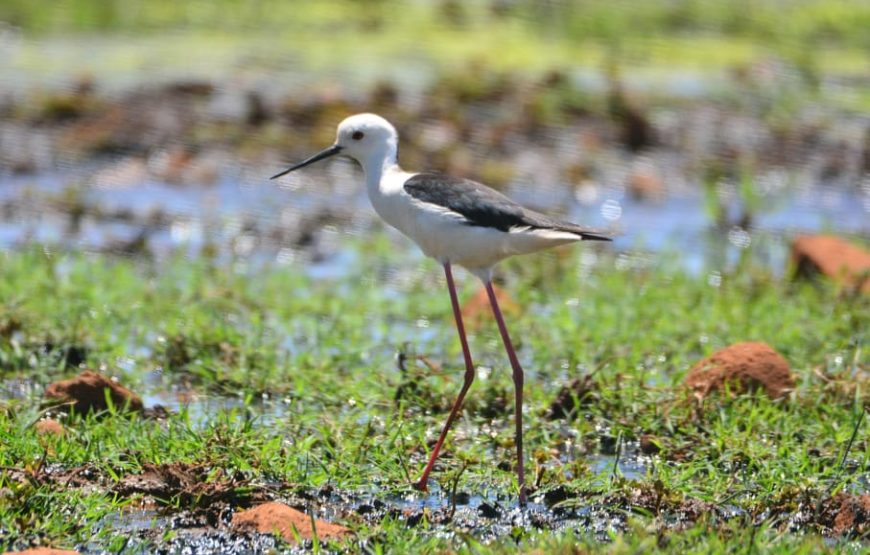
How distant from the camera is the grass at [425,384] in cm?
424

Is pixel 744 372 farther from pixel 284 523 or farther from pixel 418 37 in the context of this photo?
pixel 418 37

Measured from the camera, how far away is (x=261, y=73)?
1135 centimetres

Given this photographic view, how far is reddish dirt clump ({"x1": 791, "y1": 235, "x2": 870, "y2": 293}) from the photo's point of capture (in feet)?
23.5

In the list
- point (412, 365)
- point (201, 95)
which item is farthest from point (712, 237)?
point (201, 95)

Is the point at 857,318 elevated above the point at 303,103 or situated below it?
above

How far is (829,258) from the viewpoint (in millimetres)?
7270

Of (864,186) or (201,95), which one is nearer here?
(864,186)

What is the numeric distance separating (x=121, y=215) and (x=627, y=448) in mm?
4274

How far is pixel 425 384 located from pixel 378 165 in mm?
930

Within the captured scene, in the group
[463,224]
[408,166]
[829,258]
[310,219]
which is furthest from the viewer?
[408,166]

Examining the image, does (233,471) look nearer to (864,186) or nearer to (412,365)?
(412,365)

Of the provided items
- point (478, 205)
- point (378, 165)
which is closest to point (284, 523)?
point (478, 205)

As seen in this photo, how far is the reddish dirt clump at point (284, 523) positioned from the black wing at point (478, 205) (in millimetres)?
1103

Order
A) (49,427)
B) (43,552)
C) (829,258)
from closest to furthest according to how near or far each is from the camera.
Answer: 1. (43,552)
2. (49,427)
3. (829,258)
